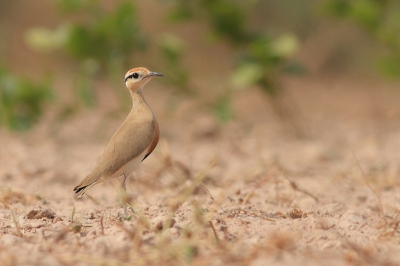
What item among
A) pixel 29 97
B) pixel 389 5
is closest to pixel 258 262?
pixel 29 97

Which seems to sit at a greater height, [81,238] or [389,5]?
[389,5]

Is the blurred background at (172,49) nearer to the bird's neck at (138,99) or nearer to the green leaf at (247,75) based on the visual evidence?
the green leaf at (247,75)

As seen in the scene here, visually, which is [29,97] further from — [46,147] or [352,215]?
[352,215]

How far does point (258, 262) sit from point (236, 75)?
442 centimetres

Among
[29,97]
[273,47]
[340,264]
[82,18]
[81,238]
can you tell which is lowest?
[340,264]

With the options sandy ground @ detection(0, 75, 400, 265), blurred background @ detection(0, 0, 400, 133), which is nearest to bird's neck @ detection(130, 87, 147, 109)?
sandy ground @ detection(0, 75, 400, 265)

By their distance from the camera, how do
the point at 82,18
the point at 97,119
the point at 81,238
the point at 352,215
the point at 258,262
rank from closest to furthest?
the point at 258,262 < the point at 81,238 < the point at 352,215 < the point at 97,119 < the point at 82,18

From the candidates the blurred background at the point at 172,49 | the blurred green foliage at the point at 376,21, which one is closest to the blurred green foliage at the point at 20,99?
the blurred background at the point at 172,49

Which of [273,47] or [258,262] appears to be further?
[273,47]

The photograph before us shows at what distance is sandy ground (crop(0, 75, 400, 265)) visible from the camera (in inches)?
110

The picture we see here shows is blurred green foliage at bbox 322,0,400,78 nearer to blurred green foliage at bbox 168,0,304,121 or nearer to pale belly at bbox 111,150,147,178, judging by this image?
blurred green foliage at bbox 168,0,304,121

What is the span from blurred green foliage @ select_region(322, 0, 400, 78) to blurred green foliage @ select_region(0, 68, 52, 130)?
130 inches

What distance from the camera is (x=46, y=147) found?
6852 millimetres

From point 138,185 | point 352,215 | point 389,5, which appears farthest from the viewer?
point 389,5
